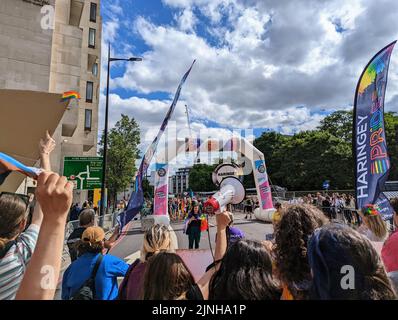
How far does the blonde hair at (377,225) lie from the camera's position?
3.59 m

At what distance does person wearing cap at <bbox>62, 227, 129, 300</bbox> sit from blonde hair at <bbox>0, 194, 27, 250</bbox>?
36.0 inches

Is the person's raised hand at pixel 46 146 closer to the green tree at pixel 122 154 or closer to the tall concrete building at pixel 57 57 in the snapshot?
the tall concrete building at pixel 57 57

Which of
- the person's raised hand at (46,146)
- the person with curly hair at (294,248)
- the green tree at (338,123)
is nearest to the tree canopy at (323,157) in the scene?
the green tree at (338,123)

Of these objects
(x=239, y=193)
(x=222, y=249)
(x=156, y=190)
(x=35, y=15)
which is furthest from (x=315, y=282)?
(x=35, y=15)

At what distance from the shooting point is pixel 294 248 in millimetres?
1749

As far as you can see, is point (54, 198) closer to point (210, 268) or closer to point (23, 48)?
point (210, 268)

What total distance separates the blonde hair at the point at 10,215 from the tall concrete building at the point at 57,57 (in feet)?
37.5

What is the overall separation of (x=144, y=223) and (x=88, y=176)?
5597mm

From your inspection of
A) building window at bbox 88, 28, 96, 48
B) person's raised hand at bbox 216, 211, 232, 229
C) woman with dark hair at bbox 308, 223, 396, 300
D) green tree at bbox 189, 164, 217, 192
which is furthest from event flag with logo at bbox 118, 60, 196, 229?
green tree at bbox 189, 164, 217, 192

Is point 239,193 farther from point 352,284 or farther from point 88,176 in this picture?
point 88,176

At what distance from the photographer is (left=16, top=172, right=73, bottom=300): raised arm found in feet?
3.29

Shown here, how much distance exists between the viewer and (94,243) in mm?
2635

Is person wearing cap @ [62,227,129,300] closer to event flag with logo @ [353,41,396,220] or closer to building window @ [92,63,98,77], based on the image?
event flag with logo @ [353,41,396,220]

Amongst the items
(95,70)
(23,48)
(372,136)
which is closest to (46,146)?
(372,136)
